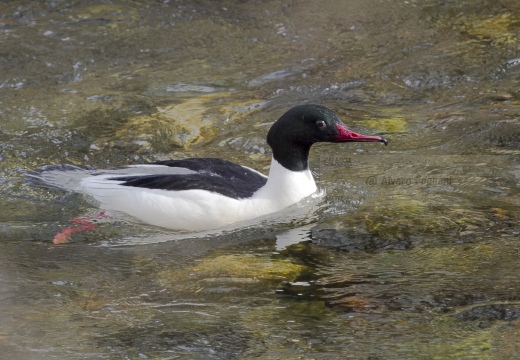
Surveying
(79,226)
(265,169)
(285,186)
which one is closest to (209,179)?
(285,186)

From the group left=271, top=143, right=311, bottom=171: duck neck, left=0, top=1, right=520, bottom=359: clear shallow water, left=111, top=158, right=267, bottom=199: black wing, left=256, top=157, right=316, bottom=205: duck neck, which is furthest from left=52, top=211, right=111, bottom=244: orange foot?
left=271, top=143, right=311, bottom=171: duck neck

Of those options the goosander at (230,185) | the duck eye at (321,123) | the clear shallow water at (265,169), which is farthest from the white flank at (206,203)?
the duck eye at (321,123)

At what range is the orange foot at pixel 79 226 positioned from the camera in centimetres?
682

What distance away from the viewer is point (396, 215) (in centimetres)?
686

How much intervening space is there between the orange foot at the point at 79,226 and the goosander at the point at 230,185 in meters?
0.16

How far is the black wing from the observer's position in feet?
23.1

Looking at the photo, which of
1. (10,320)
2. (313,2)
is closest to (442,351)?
(10,320)

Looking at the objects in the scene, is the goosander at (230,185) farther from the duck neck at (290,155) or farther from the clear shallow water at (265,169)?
the clear shallow water at (265,169)

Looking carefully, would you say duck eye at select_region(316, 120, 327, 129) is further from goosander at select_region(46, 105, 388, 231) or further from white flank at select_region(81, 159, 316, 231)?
white flank at select_region(81, 159, 316, 231)

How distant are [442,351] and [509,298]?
2.67 ft

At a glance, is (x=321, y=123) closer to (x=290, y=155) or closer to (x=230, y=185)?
(x=290, y=155)

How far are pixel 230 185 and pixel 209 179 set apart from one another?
0.18 meters

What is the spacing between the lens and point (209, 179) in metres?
7.07

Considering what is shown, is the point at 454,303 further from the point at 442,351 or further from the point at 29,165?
the point at 29,165
